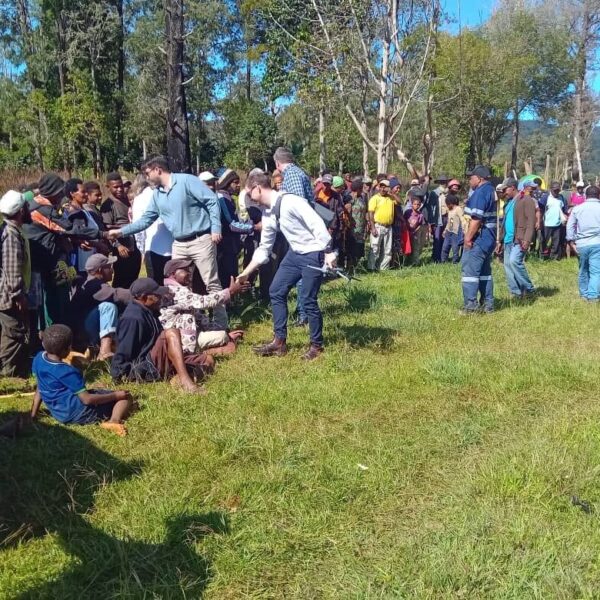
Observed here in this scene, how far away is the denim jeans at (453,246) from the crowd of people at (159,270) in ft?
9.79

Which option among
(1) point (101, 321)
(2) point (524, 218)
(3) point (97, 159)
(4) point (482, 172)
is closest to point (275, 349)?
(1) point (101, 321)

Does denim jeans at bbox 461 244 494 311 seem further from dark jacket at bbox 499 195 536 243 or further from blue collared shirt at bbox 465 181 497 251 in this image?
dark jacket at bbox 499 195 536 243

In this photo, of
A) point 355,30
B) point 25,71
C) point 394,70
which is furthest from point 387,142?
point 25,71

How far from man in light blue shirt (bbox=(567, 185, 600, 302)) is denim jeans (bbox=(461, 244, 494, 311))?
189 centimetres

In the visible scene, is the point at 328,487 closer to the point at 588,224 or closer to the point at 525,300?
the point at 525,300

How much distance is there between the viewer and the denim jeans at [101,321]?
6699 mm

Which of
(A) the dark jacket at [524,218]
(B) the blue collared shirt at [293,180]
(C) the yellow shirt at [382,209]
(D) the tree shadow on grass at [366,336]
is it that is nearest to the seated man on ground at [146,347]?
(D) the tree shadow on grass at [366,336]

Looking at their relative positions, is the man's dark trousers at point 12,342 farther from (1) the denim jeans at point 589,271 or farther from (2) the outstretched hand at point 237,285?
(1) the denim jeans at point 589,271

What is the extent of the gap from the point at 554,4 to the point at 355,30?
29406mm

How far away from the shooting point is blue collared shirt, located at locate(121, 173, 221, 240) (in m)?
6.87

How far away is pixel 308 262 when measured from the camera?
6387 millimetres

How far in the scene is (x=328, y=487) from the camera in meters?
3.94

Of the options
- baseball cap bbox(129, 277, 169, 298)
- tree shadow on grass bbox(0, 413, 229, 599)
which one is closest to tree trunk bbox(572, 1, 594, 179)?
baseball cap bbox(129, 277, 169, 298)

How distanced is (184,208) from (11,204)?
177 cm
